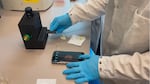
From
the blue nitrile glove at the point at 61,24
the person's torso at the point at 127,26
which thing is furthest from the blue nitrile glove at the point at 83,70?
the blue nitrile glove at the point at 61,24

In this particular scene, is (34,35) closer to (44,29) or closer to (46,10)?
(44,29)

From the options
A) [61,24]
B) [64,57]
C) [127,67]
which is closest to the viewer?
[127,67]

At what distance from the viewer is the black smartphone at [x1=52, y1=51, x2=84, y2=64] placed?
88 cm

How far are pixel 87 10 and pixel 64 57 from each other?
31 cm

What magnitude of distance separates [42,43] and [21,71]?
17 centimetres

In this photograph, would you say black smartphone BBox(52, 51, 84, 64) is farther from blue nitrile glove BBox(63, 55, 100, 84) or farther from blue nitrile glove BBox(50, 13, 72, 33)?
blue nitrile glove BBox(50, 13, 72, 33)

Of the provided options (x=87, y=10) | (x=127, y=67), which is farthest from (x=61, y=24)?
(x=127, y=67)

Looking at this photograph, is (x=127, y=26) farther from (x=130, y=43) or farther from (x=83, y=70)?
(x=83, y=70)

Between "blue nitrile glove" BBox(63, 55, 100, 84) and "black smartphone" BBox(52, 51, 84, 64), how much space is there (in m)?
0.03

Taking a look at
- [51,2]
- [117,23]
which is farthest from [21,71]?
[51,2]

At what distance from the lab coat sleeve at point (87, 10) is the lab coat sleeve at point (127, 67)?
317mm

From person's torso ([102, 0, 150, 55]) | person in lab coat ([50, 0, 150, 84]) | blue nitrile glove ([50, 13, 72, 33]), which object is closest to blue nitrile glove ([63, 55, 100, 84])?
person in lab coat ([50, 0, 150, 84])

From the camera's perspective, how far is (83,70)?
33.3 inches

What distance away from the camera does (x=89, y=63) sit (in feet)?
2.79
